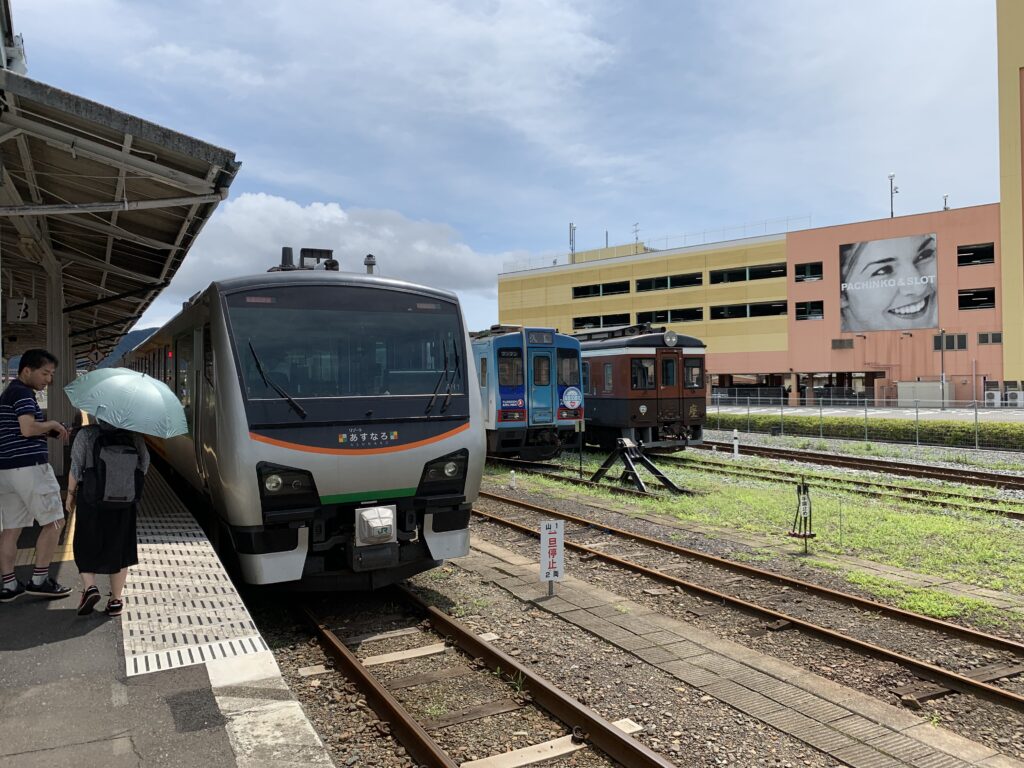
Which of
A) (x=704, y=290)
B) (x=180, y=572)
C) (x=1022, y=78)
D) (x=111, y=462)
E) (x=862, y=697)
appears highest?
(x=1022, y=78)

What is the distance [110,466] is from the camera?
4961 millimetres

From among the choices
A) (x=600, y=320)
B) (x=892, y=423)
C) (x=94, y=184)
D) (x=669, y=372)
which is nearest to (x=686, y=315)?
(x=600, y=320)

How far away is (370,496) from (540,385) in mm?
11581

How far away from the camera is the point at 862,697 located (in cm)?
525

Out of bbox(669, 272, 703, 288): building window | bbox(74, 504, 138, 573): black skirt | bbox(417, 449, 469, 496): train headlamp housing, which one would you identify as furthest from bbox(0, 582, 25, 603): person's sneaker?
bbox(669, 272, 703, 288): building window

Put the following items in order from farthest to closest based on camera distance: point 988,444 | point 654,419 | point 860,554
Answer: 1. point 988,444
2. point 654,419
3. point 860,554

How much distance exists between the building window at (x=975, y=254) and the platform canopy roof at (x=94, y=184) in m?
43.6

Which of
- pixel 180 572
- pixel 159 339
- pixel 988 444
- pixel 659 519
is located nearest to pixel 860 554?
pixel 659 519

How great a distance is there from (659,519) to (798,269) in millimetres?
41363

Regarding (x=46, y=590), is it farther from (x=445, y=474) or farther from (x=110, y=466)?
(x=445, y=474)

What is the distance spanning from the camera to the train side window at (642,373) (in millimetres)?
19156

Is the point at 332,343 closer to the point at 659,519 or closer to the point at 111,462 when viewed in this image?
the point at 111,462

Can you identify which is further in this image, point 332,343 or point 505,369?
point 505,369

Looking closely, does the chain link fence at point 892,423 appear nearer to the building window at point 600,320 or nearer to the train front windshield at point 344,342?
the building window at point 600,320
